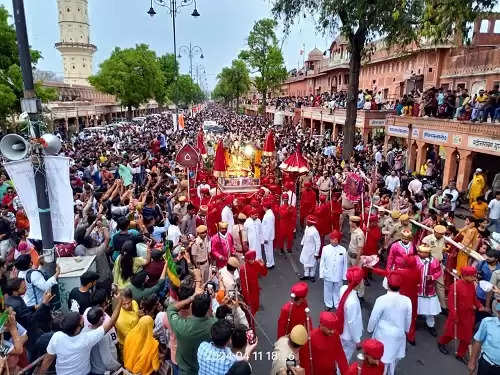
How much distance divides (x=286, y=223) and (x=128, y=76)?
35.7 metres

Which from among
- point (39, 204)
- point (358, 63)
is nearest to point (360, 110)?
point (358, 63)

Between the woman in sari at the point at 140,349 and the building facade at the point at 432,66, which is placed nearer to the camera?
the woman in sari at the point at 140,349

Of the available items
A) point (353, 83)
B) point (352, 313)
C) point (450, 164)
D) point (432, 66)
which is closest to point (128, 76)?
point (432, 66)

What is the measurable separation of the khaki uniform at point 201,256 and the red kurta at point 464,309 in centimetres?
365

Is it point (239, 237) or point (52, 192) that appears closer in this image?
point (52, 192)

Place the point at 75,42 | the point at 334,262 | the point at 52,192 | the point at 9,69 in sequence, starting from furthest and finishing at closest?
1. the point at 75,42
2. the point at 9,69
3. the point at 334,262
4. the point at 52,192

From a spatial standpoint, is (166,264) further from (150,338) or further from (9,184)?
(9,184)

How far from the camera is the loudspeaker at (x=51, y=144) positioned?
4160 millimetres

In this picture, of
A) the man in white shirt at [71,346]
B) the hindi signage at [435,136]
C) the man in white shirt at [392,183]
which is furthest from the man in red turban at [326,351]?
the hindi signage at [435,136]

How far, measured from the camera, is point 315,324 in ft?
20.0

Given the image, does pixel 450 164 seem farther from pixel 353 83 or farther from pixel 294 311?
pixel 294 311

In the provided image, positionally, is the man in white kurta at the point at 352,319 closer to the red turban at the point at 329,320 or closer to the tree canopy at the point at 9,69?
the red turban at the point at 329,320

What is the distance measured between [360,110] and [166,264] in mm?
18405

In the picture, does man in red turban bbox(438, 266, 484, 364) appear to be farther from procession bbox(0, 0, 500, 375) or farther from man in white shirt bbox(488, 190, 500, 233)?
man in white shirt bbox(488, 190, 500, 233)
